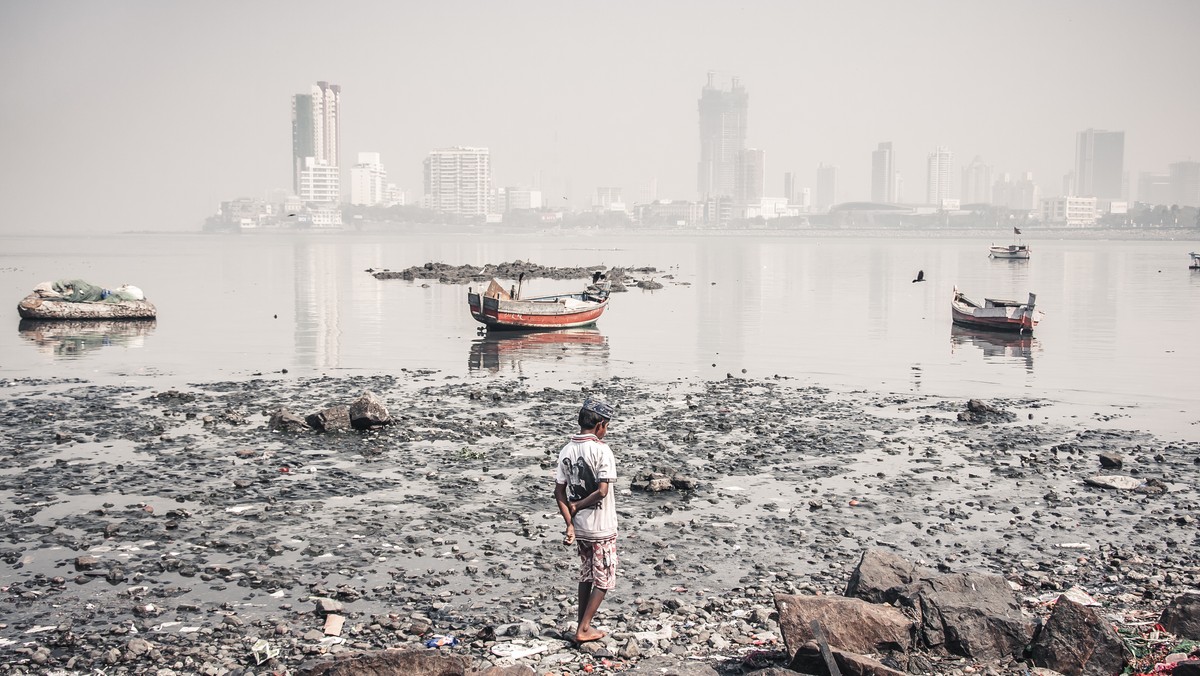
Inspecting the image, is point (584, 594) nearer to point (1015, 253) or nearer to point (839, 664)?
point (839, 664)

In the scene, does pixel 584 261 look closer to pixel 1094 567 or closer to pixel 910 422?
pixel 910 422

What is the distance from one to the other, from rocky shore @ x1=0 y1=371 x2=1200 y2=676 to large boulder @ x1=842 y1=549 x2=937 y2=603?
0.08 m

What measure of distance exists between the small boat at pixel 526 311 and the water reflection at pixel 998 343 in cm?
1451

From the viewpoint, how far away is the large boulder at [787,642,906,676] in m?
7.91

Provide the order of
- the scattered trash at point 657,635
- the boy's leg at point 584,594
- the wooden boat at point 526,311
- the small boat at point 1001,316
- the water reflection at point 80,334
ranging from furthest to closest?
the small boat at point 1001,316
the wooden boat at point 526,311
the water reflection at point 80,334
the scattered trash at point 657,635
the boy's leg at point 584,594

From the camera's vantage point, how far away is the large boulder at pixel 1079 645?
8555mm

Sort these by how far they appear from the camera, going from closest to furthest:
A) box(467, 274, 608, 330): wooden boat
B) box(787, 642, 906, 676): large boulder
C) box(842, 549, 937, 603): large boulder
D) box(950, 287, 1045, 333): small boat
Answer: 1. box(787, 642, 906, 676): large boulder
2. box(842, 549, 937, 603): large boulder
3. box(467, 274, 608, 330): wooden boat
4. box(950, 287, 1045, 333): small boat

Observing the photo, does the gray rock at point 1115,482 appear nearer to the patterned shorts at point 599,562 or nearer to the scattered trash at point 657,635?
the scattered trash at point 657,635

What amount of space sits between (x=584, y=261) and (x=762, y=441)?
379 feet

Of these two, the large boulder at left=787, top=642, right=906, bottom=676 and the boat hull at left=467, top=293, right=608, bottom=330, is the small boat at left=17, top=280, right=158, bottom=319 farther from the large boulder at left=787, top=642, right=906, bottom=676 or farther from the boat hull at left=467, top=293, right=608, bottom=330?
the large boulder at left=787, top=642, right=906, bottom=676

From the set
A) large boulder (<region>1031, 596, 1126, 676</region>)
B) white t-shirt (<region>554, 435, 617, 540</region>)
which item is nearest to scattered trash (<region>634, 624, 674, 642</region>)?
white t-shirt (<region>554, 435, 617, 540</region>)

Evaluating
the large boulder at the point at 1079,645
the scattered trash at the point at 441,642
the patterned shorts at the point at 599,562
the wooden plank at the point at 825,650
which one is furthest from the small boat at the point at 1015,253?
the scattered trash at the point at 441,642

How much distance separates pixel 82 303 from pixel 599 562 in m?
40.9

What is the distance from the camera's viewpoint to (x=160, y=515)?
13.5m
